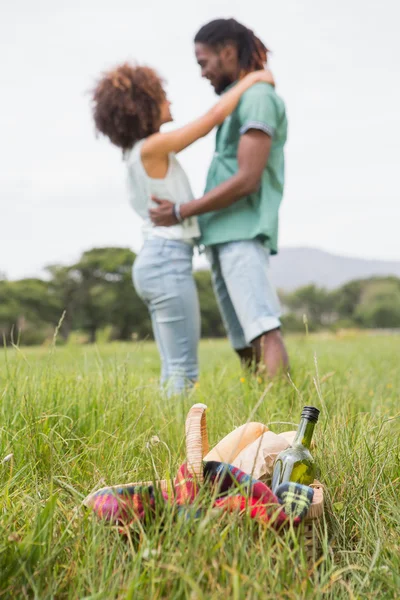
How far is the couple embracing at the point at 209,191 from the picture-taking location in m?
3.66

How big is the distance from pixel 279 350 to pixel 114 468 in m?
1.75

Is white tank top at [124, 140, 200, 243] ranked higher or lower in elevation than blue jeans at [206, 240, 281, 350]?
higher

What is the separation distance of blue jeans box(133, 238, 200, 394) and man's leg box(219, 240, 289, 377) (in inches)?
10.5

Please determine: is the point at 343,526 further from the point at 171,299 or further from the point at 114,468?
the point at 171,299

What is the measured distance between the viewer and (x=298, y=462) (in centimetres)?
185

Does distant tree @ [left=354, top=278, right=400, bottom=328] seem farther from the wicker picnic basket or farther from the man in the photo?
the wicker picnic basket


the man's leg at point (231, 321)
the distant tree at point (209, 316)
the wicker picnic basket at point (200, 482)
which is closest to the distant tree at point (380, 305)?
the distant tree at point (209, 316)

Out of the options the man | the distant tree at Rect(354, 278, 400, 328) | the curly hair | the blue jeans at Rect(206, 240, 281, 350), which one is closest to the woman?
the curly hair

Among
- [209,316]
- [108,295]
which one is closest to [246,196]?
[108,295]

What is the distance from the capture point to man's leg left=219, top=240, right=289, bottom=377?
12.0 ft

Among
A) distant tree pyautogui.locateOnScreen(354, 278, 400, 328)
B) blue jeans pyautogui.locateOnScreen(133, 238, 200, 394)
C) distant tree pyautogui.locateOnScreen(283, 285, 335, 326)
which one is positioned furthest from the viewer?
distant tree pyautogui.locateOnScreen(283, 285, 335, 326)

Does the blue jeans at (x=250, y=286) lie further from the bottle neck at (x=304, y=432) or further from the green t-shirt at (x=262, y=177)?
the bottle neck at (x=304, y=432)

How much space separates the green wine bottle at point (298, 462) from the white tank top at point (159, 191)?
2029 mm

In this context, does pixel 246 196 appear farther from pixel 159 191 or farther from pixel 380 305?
pixel 380 305
